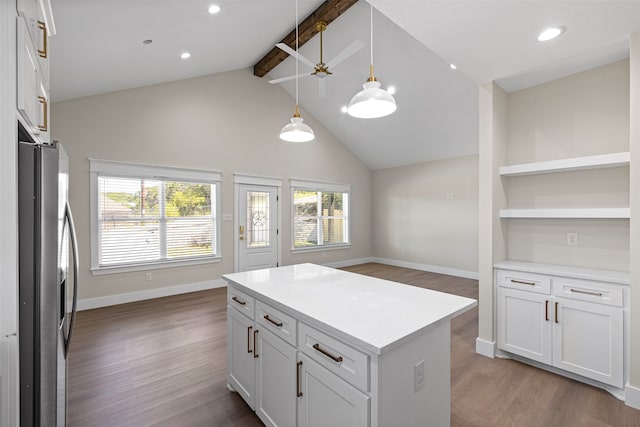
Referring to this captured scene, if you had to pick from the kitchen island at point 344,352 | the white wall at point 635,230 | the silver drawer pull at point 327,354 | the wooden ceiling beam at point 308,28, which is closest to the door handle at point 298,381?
the kitchen island at point 344,352

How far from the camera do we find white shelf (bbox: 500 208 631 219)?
229 cm

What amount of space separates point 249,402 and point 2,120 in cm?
194

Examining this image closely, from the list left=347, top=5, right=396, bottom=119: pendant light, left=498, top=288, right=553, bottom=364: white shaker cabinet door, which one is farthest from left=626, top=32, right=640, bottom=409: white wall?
left=347, top=5, right=396, bottom=119: pendant light

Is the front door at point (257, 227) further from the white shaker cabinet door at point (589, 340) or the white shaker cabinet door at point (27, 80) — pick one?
the white shaker cabinet door at point (589, 340)

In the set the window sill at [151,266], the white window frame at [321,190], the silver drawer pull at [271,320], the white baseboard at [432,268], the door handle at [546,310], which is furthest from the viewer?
the white window frame at [321,190]

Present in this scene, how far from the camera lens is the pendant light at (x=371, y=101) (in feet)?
5.87

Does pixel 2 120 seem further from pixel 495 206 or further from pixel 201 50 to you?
pixel 201 50

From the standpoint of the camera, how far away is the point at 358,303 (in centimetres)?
164

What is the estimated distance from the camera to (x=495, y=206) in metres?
2.89

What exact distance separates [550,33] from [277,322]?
268cm

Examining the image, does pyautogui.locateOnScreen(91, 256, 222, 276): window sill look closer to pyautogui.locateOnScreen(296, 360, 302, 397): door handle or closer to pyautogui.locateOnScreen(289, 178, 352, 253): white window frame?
pyautogui.locateOnScreen(289, 178, 352, 253): white window frame

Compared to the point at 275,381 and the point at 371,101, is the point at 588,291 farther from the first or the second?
the point at 275,381

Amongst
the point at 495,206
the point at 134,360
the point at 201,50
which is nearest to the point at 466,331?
the point at 495,206

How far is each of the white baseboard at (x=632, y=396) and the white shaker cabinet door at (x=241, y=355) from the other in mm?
2626
